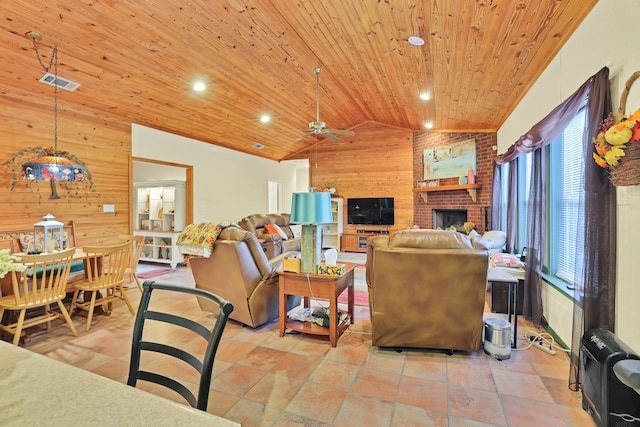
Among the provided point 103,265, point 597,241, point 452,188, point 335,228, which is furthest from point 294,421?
point 335,228

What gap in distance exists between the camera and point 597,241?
1.95 metres

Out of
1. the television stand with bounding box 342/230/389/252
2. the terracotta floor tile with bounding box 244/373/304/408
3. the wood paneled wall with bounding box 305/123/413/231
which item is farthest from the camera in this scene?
the television stand with bounding box 342/230/389/252

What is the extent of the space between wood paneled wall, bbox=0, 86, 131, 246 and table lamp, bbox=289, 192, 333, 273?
3.88 m

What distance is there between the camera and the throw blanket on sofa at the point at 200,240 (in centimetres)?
301

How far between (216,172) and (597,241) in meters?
6.86

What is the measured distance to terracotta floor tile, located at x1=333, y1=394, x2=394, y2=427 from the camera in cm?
182

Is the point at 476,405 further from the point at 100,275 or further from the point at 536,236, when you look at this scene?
the point at 100,275

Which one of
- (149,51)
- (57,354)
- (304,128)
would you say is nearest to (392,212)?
(304,128)

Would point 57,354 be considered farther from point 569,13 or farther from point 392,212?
Answer: point 392,212

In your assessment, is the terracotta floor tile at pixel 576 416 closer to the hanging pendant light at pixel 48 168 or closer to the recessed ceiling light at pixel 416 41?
the recessed ceiling light at pixel 416 41

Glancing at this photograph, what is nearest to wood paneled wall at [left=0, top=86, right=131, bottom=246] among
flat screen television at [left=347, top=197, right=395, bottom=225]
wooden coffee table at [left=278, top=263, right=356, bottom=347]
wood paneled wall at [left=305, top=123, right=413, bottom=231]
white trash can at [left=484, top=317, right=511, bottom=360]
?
wooden coffee table at [left=278, top=263, right=356, bottom=347]

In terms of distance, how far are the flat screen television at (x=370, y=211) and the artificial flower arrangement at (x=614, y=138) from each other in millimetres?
6042

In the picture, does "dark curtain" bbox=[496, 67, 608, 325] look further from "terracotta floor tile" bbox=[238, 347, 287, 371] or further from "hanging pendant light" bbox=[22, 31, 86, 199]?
"hanging pendant light" bbox=[22, 31, 86, 199]

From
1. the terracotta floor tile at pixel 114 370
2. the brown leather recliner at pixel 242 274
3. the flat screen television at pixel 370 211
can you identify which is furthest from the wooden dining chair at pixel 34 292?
the flat screen television at pixel 370 211
